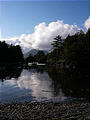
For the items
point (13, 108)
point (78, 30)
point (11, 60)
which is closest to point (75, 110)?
point (13, 108)

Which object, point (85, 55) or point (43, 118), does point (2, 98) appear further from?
point (85, 55)

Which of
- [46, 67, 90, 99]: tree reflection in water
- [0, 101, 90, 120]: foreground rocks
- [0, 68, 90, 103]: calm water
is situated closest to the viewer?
[0, 101, 90, 120]: foreground rocks

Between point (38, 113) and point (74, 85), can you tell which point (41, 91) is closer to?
point (74, 85)

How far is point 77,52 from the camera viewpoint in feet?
249

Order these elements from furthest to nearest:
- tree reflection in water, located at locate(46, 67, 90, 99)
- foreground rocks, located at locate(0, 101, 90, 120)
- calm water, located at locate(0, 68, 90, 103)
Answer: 1. tree reflection in water, located at locate(46, 67, 90, 99)
2. calm water, located at locate(0, 68, 90, 103)
3. foreground rocks, located at locate(0, 101, 90, 120)

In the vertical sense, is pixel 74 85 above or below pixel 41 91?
above

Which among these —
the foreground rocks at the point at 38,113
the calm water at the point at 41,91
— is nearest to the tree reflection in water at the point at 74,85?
the calm water at the point at 41,91

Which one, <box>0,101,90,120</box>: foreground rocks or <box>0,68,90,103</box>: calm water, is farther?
<box>0,68,90,103</box>: calm water

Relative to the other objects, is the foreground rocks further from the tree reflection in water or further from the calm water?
the tree reflection in water

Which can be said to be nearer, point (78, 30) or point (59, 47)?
point (78, 30)

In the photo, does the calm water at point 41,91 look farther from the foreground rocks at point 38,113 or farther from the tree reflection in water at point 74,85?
the foreground rocks at point 38,113

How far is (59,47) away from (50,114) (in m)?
112

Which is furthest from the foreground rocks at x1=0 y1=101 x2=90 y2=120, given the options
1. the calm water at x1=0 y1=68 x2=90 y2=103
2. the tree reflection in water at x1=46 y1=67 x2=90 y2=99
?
the tree reflection in water at x1=46 y1=67 x2=90 y2=99

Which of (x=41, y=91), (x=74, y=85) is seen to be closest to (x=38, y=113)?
(x=41, y=91)
